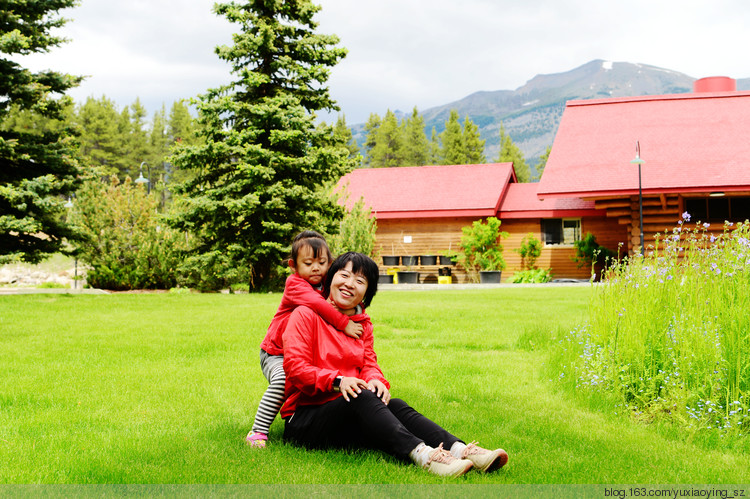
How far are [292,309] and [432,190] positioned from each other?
2467 cm

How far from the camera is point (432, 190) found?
28.5 meters

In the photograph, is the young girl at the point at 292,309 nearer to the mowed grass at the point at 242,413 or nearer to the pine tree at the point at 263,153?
the mowed grass at the point at 242,413

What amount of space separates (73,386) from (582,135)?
21942mm

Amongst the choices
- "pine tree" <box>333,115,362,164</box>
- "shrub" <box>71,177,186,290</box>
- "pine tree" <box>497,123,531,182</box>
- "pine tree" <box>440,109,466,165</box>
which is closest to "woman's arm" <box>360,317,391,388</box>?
"shrub" <box>71,177,186,290</box>

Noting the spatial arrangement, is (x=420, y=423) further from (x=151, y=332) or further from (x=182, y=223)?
(x=182, y=223)

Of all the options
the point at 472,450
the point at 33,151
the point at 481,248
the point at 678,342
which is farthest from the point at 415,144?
the point at 472,450

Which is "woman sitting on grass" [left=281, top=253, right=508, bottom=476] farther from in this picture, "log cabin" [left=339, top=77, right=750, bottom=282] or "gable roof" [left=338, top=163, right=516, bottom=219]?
"gable roof" [left=338, top=163, right=516, bottom=219]

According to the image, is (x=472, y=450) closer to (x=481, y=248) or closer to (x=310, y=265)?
(x=310, y=265)

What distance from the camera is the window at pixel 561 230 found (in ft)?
84.3

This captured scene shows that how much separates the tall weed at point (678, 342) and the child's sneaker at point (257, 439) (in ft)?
9.13

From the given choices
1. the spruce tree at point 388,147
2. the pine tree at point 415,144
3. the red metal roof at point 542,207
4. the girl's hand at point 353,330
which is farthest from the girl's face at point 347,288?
the pine tree at point 415,144

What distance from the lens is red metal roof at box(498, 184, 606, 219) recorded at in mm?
24766

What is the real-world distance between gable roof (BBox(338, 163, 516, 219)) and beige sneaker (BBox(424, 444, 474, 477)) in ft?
71.9

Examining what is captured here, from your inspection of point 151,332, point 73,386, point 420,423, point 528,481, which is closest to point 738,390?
point 528,481
